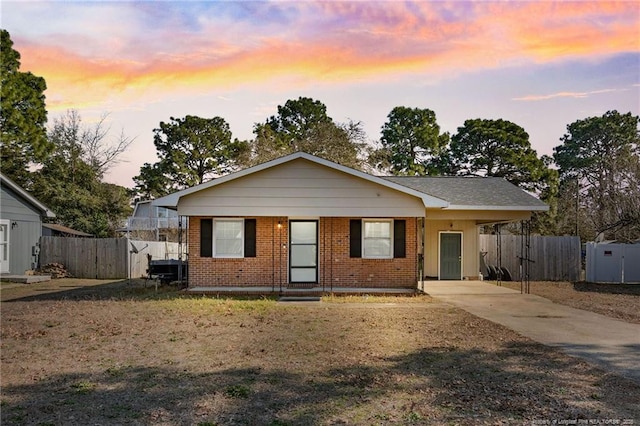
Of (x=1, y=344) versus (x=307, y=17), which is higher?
(x=307, y=17)

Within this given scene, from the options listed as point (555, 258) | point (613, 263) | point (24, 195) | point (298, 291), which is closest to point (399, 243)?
point (298, 291)

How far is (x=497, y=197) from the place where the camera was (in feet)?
57.3

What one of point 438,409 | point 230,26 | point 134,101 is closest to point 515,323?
point 438,409

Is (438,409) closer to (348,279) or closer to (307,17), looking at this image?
(307,17)

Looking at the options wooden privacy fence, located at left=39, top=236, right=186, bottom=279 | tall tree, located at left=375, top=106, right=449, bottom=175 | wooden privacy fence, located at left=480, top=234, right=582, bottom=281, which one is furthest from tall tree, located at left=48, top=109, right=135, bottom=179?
wooden privacy fence, located at left=480, top=234, right=582, bottom=281

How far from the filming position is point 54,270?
2191 cm

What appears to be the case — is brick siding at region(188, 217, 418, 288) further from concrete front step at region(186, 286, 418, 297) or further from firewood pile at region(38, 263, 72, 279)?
firewood pile at region(38, 263, 72, 279)

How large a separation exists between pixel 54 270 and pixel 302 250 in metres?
13.0

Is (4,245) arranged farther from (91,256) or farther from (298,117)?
(298,117)

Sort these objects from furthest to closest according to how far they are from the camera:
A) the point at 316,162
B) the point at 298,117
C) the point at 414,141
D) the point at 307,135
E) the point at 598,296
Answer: the point at 298,117
the point at 307,135
the point at 414,141
the point at 598,296
the point at 316,162

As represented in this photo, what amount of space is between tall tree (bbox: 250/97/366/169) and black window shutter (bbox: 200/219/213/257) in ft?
59.1

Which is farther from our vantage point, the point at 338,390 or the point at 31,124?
the point at 31,124

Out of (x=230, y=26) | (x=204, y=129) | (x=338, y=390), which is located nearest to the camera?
(x=338, y=390)

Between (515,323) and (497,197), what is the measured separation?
8.12 m
